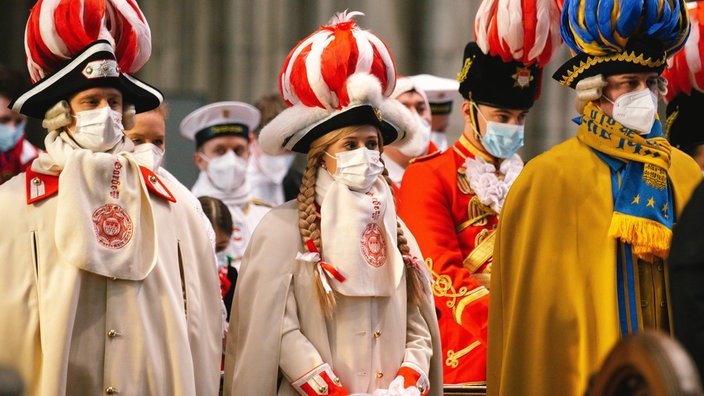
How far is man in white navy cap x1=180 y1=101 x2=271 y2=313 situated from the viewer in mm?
8305

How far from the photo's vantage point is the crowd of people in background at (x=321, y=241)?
4699 millimetres

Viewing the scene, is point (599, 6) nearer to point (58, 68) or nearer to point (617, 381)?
point (58, 68)

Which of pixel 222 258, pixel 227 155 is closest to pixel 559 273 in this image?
pixel 222 258

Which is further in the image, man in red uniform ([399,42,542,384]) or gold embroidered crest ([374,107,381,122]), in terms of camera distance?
man in red uniform ([399,42,542,384])

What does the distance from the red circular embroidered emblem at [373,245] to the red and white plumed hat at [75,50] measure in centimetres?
102

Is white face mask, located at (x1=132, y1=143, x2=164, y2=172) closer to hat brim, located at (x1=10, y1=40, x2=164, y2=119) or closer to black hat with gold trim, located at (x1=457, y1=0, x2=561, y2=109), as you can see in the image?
hat brim, located at (x1=10, y1=40, x2=164, y2=119)

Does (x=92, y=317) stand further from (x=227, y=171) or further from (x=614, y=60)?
(x=227, y=171)

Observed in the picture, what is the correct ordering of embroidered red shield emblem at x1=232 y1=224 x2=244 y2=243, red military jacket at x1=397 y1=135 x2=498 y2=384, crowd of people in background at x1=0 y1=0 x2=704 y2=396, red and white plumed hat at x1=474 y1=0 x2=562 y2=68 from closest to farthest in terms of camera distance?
crowd of people in background at x1=0 y1=0 x2=704 y2=396
red military jacket at x1=397 y1=135 x2=498 y2=384
red and white plumed hat at x1=474 y1=0 x2=562 y2=68
embroidered red shield emblem at x1=232 y1=224 x2=244 y2=243

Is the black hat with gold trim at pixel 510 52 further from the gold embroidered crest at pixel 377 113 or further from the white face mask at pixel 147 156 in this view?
the white face mask at pixel 147 156

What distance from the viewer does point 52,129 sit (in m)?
4.84

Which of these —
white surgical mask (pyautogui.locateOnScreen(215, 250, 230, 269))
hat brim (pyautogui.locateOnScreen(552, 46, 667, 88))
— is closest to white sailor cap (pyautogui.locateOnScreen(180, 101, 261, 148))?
white surgical mask (pyautogui.locateOnScreen(215, 250, 230, 269))

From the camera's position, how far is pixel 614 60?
5148mm

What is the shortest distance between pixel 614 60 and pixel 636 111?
23 cm

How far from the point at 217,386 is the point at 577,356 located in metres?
1.43
